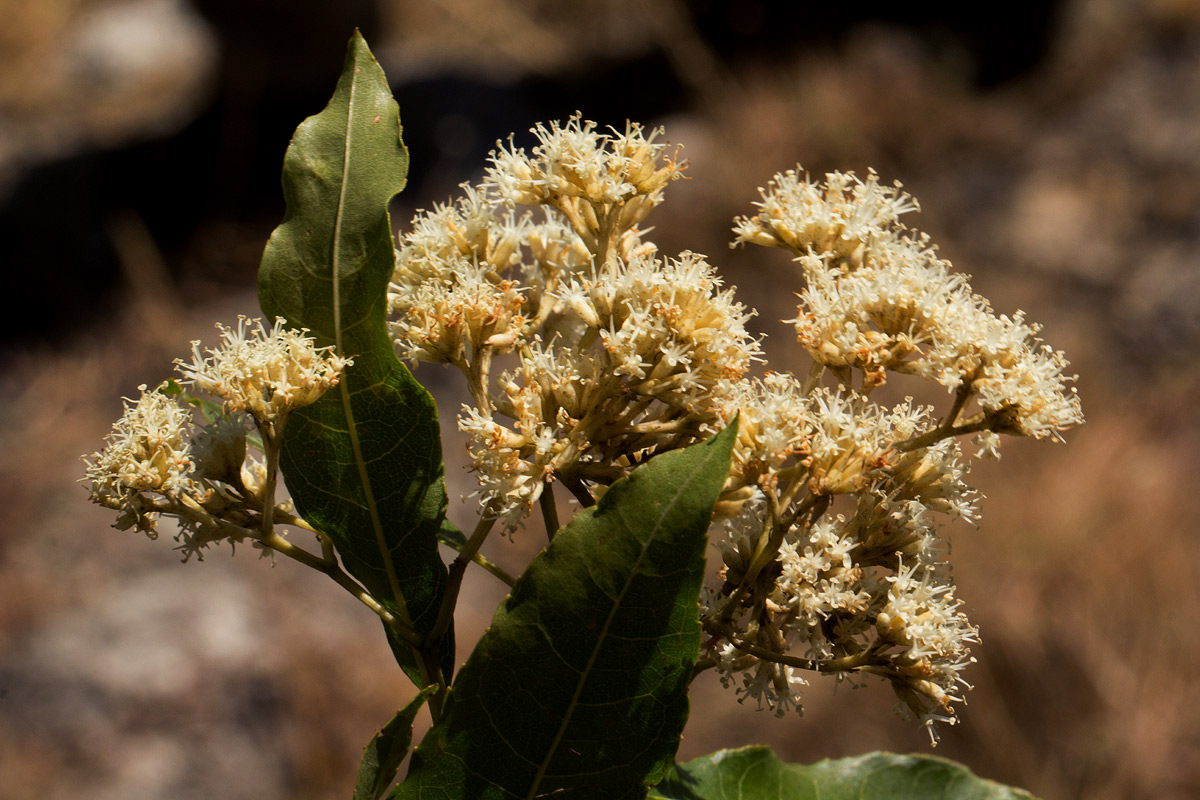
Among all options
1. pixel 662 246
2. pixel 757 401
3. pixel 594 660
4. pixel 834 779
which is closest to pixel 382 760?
pixel 594 660

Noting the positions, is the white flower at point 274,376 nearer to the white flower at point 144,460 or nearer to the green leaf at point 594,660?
the white flower at point 144,460

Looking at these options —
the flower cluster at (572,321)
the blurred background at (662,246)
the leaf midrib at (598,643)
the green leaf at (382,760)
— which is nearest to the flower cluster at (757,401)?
the flower cluster at (572,321)

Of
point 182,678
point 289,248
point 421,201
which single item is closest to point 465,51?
point 421,201

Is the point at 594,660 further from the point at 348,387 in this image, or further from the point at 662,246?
the point at 662,246

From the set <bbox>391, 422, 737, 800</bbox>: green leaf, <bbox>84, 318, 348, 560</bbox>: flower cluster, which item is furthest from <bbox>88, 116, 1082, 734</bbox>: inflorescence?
<bbox>391, 422, 737, 800</bbox>: green leaf

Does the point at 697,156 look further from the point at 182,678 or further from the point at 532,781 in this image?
the point at 532,781
